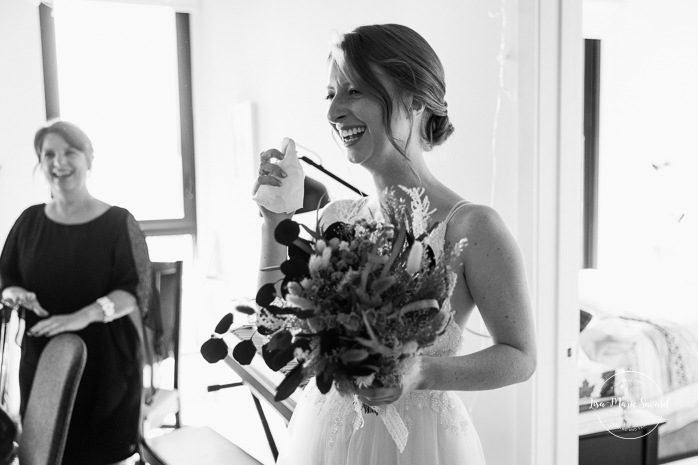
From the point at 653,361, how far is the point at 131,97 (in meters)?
2.04

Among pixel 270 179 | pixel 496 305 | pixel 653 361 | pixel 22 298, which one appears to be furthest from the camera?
pixel 653 361

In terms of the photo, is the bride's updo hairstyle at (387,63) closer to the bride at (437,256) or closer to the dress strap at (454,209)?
the bride at (437,256)

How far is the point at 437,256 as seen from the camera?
3.01ft

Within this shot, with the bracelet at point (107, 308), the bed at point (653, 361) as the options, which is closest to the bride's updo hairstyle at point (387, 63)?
the bracelet at point (107, 308)

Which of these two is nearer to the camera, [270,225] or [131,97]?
[270,225]

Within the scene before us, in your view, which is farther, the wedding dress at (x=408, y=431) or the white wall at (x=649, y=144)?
the white wall at (x=649, y=144)

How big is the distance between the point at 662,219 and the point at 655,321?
740 mm

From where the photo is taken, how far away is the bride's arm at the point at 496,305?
885mm

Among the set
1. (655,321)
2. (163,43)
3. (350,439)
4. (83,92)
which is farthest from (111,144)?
(655,321)

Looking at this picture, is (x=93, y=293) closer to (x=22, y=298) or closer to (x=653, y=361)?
(x=22, y=298)

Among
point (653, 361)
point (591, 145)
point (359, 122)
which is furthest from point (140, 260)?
point (591, 145)

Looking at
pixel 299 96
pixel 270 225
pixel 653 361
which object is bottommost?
pixel 653 361

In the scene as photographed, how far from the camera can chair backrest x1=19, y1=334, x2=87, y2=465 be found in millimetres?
1247

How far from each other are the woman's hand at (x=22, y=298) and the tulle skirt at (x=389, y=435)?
0.63m
